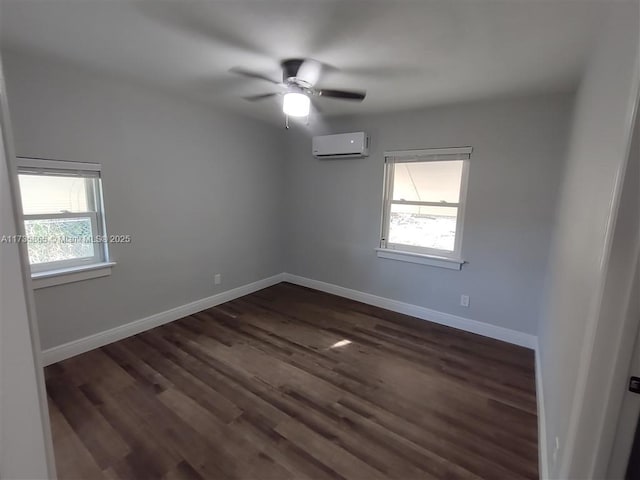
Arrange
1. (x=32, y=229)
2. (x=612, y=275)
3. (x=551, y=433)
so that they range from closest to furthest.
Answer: (x=612, y=275)
(x=551, y=433)
(x=32, y=229)

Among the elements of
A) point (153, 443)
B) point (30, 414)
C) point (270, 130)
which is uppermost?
point (270, 130)

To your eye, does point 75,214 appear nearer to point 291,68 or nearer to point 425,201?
point 291,68

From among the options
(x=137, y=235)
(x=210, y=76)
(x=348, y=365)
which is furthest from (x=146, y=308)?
(x=210, y=76)

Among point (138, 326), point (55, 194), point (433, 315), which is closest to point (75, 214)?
point (55, 194)

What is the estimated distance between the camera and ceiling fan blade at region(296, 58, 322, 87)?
2.10 metres

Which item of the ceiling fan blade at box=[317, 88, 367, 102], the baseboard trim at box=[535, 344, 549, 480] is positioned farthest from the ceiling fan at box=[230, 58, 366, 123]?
the baseboard trim at box=[535, 344, 549, 480]

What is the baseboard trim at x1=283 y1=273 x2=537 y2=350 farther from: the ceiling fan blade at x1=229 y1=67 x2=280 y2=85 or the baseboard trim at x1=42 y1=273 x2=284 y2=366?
the ceiling fan blade at x1=229 y1=67 x2=280 y2=85

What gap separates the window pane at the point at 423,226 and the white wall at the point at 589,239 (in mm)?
1390

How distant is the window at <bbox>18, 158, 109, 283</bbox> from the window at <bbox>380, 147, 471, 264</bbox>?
9.89 feet

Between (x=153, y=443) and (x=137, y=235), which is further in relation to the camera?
(x=137, y=235)

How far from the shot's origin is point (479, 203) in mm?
3033

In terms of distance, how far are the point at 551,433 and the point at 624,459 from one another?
0.68 m

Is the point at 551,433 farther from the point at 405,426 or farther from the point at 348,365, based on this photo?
the point at 348,365

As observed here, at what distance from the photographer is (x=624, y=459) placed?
957mm
